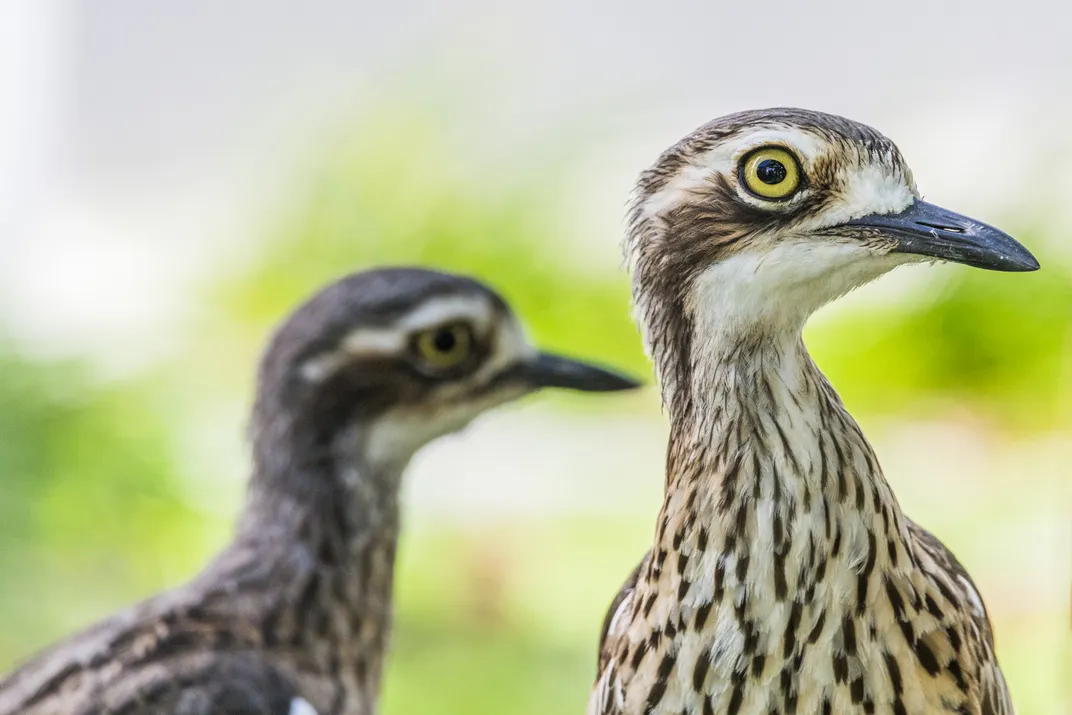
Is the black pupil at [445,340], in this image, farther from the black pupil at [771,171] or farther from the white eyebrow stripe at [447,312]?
the black pupil at [771,171]

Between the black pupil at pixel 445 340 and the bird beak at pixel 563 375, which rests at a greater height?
the black pupil at pixel 445 340

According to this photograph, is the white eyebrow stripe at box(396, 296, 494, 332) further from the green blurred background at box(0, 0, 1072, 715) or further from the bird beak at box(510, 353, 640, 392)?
the green blurred background at box(0, 0, 1072, 715)

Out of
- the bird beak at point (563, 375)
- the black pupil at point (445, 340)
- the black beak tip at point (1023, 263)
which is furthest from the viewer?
the black pupil at point (445, 340)

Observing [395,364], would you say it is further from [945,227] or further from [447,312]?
[945,227]

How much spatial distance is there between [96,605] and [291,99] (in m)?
1.43

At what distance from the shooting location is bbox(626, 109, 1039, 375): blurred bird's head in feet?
2.51

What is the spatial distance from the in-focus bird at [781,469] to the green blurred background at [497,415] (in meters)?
1.47

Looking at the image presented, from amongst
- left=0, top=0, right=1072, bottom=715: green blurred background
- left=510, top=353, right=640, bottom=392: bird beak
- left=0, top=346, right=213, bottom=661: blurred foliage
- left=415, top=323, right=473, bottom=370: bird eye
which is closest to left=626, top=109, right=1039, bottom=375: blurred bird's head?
left=510, top=353, right=640, bottom=392: bird beak

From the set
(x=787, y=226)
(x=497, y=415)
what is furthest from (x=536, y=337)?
(x=787, y=226)

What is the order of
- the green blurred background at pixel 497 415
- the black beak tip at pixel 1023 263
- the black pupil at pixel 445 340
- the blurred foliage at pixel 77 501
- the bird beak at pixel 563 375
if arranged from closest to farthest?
the black beak tip at pixel 1023 263 → the bird beak at pixel 563 375 → the black pupil at pixel 445 340 → the green blurred background at pixel 497 415 → the blurred foliage at pixel 77 501

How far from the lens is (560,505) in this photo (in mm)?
3016

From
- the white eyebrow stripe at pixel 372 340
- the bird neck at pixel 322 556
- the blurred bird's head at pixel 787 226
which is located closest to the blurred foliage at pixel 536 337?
the bird neck at pixel 322 556

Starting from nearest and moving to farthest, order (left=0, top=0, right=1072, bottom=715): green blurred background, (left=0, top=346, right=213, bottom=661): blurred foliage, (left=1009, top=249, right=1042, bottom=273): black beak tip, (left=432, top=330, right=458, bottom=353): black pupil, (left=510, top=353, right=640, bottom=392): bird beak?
(left=1009, top=249, right=1042, bottom=273): black beak tip → (left=510, top=353, right=640, bottom=392): bird beak → (left=432, top=330, right=458, bottom=353): black pupil → (left=0, top=0, right=1072, bottom=715): green blurred background → (left=0, top=346, right=213, bottom=661): blurred foliage

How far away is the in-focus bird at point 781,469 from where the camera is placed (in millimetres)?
777
